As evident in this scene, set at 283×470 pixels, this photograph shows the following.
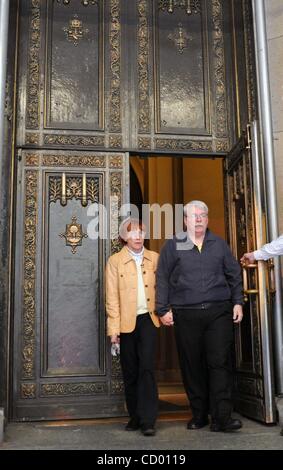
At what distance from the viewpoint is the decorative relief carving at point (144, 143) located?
6.11 metres

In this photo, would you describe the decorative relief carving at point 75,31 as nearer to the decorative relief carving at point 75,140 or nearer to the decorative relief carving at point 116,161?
the decorative relief carving at point 75,140

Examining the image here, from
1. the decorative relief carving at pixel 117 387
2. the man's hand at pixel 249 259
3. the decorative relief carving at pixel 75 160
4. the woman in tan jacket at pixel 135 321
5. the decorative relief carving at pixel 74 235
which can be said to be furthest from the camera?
the decorative relief carving at pixel 75 160

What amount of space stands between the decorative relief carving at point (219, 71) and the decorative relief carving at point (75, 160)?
4.24 feet

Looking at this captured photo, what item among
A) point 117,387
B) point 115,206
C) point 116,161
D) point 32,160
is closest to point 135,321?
point 117,387

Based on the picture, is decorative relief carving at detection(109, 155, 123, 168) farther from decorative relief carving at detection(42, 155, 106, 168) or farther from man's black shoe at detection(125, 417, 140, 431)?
man's black shoe at detection(125, 417, 140, 431)

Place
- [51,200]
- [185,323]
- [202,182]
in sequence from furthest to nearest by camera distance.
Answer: [202,182] → [51,200] → [185,323]

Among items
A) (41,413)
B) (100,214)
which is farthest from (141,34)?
(41,413)

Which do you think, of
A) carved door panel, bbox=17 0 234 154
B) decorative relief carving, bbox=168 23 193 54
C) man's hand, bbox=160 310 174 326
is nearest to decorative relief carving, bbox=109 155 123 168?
carved door panel, bbox=17 0 234 154

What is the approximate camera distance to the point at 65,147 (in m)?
5.96

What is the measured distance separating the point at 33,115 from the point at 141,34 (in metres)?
1.47

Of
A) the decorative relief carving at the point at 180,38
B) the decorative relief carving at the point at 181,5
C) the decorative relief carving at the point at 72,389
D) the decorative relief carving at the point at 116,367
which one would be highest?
the decorative relief carving at the point at 181,5

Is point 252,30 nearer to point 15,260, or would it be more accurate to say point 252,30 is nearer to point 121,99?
point 121,99

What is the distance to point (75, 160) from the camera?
596cm

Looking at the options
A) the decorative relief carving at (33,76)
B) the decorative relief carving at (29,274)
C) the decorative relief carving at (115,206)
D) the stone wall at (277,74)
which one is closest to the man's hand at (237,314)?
the stone wall at (277,74)
